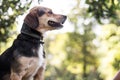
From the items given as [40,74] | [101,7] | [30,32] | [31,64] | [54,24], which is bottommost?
[40,74]

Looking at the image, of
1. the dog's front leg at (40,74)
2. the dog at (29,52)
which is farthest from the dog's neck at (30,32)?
the dog's front leg at (40,74)

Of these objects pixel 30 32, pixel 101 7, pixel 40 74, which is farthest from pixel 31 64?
pixel 101 7

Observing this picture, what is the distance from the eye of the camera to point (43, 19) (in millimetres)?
7418

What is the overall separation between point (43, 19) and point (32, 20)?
201mm

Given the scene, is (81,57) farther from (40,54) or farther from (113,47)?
(40,54)

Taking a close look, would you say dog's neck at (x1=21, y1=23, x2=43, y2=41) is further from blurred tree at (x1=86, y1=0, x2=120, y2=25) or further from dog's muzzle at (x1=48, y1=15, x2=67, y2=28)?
blurred tree at (x1=86, y1=0, x2=120, y2=25)

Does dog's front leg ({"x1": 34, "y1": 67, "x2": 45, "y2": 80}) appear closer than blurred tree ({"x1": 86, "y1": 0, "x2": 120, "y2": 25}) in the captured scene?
Yes

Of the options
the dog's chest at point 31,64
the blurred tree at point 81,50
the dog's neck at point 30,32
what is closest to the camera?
the dog's chest at point 31,64

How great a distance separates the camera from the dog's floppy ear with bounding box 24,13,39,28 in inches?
287

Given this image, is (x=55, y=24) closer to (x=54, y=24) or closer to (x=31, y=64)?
(x=54, y=24)

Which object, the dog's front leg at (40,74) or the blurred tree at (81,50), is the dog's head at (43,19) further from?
the blurred tree at (81,50)

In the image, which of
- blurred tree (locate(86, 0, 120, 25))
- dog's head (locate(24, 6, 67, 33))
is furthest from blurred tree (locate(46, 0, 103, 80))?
dog's head (locate(24, 6, 67, 33))

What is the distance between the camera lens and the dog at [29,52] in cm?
718

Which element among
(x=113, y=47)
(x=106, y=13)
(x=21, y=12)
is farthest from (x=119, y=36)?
(x=21, y=12)
